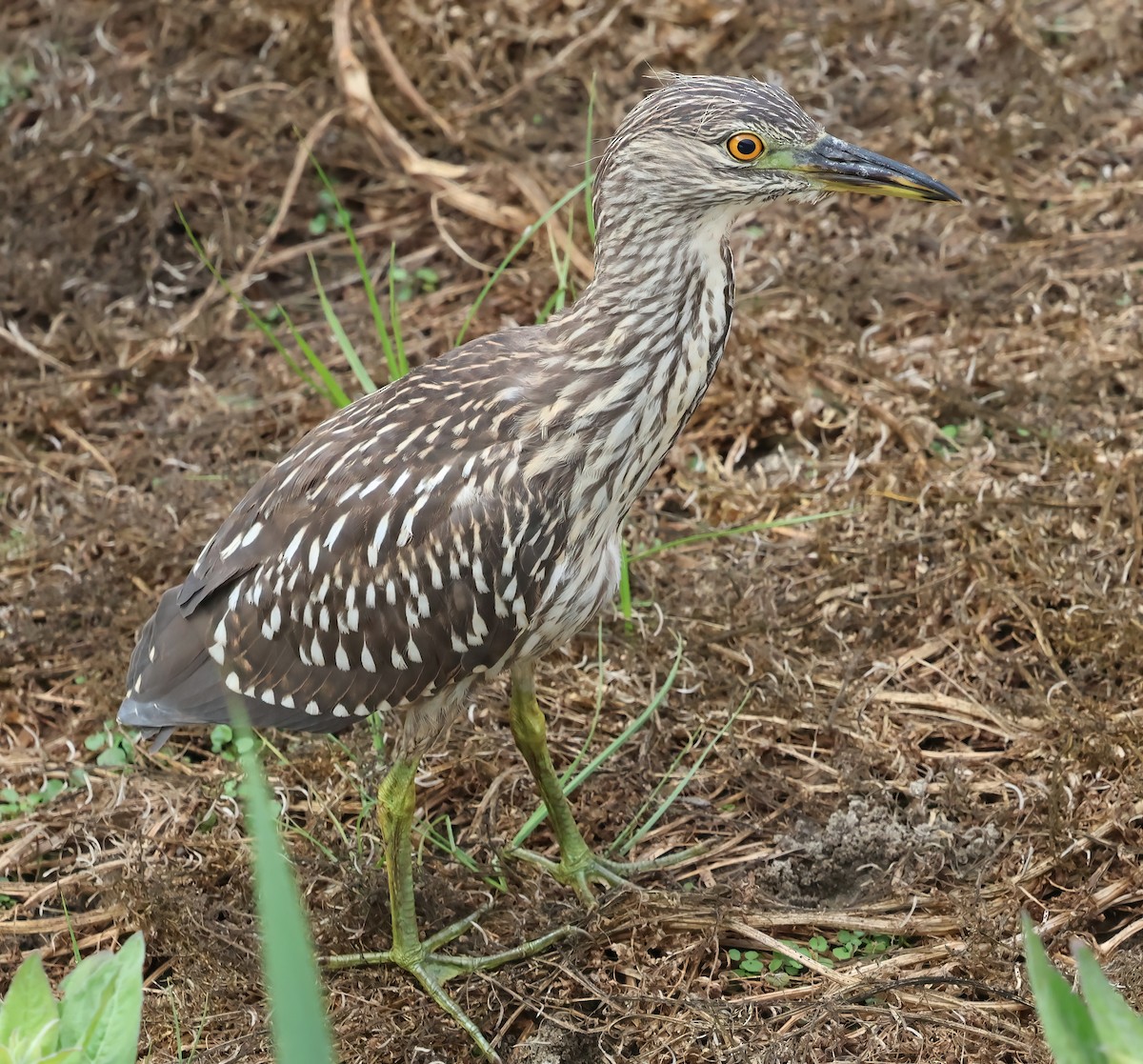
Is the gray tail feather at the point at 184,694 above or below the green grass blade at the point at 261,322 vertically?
below

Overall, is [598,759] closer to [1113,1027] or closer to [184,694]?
[184,694]

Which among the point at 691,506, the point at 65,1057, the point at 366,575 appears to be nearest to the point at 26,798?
the point at 366,575

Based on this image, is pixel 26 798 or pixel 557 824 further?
pixel 26 798

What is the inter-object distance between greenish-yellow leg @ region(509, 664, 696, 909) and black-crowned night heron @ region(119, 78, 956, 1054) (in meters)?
0.18

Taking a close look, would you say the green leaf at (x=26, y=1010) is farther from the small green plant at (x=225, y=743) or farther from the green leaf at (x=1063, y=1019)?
the small green plant at (x=225, y=743)

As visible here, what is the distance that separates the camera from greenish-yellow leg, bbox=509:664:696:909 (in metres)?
3.72

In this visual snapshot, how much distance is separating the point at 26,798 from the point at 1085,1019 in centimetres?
329

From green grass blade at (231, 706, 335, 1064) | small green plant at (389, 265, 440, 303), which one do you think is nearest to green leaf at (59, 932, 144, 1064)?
green grass blade at (231, 706, 335, 1064)

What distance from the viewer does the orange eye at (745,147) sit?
10.4ft

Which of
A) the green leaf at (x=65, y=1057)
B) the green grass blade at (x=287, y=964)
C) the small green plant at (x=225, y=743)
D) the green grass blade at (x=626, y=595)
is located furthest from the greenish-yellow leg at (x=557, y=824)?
the green grass blade at (x=287, y=964)

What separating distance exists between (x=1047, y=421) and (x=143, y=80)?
4.32 metres

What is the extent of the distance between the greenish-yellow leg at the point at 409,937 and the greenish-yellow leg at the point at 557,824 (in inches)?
8.6

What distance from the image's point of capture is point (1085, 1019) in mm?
1909

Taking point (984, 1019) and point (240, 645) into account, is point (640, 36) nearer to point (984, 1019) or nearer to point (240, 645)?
point (240, 645)
